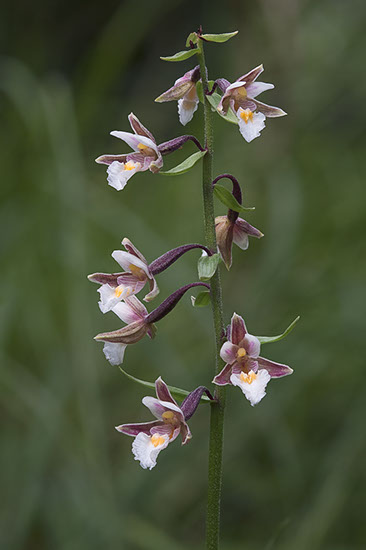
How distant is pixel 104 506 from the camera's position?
257 centimetres

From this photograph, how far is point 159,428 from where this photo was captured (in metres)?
1.39

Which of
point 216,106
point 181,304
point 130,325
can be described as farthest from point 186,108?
point 181,304

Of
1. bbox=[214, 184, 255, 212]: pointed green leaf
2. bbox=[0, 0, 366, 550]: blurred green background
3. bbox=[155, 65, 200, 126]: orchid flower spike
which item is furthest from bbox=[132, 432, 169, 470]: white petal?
bbox=[0, 0, 366, 550]: blurred green background

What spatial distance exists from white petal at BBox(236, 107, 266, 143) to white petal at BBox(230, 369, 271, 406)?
0.47 meters

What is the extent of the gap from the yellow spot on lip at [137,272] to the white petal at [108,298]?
0.06 meters

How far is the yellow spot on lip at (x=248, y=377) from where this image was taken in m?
1.33

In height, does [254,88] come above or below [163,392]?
above

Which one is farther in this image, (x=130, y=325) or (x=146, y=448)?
(x=130, y=325)

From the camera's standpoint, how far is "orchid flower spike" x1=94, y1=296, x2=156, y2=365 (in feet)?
4.75

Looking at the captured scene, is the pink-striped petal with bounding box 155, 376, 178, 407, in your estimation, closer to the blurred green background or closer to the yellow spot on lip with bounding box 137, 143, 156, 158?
the yellow spot on lip with bounding box 137, 143, 156, 158

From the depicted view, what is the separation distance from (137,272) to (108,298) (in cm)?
8

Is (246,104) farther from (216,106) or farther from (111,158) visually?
(111,158)

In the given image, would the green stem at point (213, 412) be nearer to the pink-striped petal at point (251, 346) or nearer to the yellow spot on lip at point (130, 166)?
the pink-striped petal at point (251, 346)

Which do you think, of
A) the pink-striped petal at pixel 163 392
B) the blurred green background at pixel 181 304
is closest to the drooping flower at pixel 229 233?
the pink-striped petal at pixel 163 392
